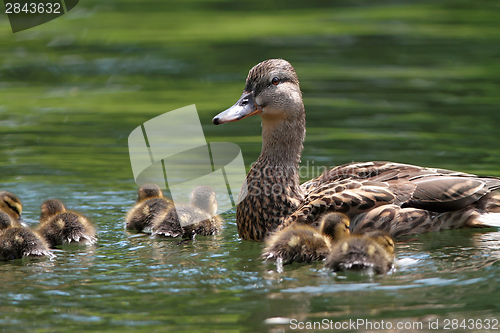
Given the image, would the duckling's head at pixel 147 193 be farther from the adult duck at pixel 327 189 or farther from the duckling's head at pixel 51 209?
the adult duck at pixel 327 189

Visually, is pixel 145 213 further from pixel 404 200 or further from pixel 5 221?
pixel 404 200

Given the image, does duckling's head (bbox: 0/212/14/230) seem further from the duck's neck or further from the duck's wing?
the duck's wing

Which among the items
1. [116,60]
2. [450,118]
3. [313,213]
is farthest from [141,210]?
[116,60]

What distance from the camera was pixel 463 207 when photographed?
572 cm

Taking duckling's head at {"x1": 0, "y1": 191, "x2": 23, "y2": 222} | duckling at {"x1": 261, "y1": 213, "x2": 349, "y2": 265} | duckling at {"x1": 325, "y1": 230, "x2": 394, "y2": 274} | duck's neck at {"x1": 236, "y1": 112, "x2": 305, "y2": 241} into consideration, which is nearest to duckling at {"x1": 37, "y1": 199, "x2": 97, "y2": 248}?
duckling's head at {"x1": 0, "y1": 191, "x2": 23, "y2": 222}

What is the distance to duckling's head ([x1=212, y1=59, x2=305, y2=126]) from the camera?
5844 millimetres

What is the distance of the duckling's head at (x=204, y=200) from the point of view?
6051mm

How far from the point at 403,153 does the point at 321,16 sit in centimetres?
478

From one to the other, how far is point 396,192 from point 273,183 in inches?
37.7

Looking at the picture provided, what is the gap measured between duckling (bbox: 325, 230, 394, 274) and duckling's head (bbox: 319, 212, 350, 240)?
1.21 feet

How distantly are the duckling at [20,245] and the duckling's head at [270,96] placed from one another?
1701 millimetres

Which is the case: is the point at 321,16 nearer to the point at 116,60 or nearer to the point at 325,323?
the point at 116,60

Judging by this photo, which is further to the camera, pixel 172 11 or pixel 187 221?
pixel 172 11

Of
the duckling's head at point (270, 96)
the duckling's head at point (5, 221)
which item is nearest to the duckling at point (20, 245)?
the duckling's head at point (5, 221)
